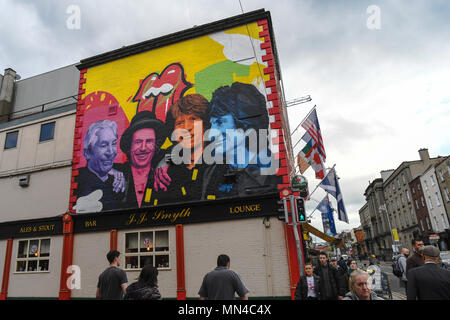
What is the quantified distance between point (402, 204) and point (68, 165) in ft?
181

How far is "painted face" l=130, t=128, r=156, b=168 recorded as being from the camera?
13421 millimetres

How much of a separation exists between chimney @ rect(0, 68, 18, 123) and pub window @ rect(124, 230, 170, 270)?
16956mm

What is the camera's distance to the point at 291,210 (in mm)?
8938

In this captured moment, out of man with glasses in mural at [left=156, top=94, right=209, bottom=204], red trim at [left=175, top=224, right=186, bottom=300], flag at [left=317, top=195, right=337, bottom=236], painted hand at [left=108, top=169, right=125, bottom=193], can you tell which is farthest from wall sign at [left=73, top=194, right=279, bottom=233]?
flag at [left=317, top=195, right=337, bottom=236]

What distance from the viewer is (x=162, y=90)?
14.3m

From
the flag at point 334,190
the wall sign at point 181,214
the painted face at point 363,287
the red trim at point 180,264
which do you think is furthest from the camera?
the flag at point 334,190

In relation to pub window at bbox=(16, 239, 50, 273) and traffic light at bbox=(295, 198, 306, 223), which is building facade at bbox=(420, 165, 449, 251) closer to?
traffic light at bbox=(295, 198, 306, 223)

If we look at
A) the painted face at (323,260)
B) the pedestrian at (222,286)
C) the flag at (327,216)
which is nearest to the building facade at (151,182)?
the painted face at (323,260)

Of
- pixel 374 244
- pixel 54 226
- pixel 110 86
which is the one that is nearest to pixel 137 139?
pixel 110 86

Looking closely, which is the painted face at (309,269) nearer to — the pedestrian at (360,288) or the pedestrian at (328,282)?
the pedestrian at (328,282)

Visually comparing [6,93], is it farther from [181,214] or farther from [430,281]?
[430,281]

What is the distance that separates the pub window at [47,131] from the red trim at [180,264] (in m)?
9.47

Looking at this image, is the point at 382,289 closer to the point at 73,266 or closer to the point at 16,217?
the point at 73,266

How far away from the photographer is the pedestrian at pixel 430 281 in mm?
4027
